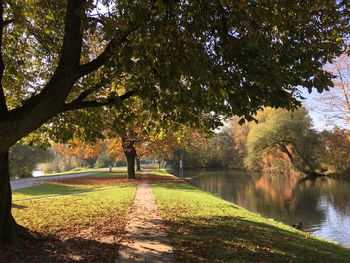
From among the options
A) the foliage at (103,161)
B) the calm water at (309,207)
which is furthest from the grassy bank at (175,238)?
the foliage at (103,161)

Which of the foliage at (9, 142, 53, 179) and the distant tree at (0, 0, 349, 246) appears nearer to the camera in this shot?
the distant tree at (0, 0, 349, 246)

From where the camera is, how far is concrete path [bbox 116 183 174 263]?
791 centimetres

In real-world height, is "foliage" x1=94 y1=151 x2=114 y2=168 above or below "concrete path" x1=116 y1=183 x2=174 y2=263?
above

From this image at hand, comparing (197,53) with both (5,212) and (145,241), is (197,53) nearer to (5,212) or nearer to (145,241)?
(145,241)

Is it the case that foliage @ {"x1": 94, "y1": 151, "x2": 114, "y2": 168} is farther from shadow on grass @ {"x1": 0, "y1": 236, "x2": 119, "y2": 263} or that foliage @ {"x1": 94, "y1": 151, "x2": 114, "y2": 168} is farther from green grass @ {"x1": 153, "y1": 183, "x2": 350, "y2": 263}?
shadow on grass @ {"x1": 0, "y1": 236, "x2": 119, "y2": 263}

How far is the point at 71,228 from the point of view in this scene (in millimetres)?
11016

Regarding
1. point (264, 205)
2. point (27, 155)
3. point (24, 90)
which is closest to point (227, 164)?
point (27, 155)

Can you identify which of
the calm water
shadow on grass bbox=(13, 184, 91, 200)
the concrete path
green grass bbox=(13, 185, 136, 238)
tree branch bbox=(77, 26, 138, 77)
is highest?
tree branch bbox=(77, 26, 138, 77)

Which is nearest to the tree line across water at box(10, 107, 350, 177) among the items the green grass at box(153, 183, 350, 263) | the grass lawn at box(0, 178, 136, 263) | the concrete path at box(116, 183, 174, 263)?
the grass lawn at box(0, 178, 136, 263)

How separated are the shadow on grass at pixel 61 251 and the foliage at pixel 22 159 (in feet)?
126

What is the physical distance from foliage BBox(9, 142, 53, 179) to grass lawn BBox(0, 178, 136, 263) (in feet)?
100.0

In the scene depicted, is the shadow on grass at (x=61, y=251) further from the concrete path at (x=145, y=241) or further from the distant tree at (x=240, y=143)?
the distant tree at (x=240, y=143)

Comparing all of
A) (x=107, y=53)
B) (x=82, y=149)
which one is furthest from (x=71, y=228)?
(x=82, y=149)

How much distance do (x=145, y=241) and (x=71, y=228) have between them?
2.77 m
